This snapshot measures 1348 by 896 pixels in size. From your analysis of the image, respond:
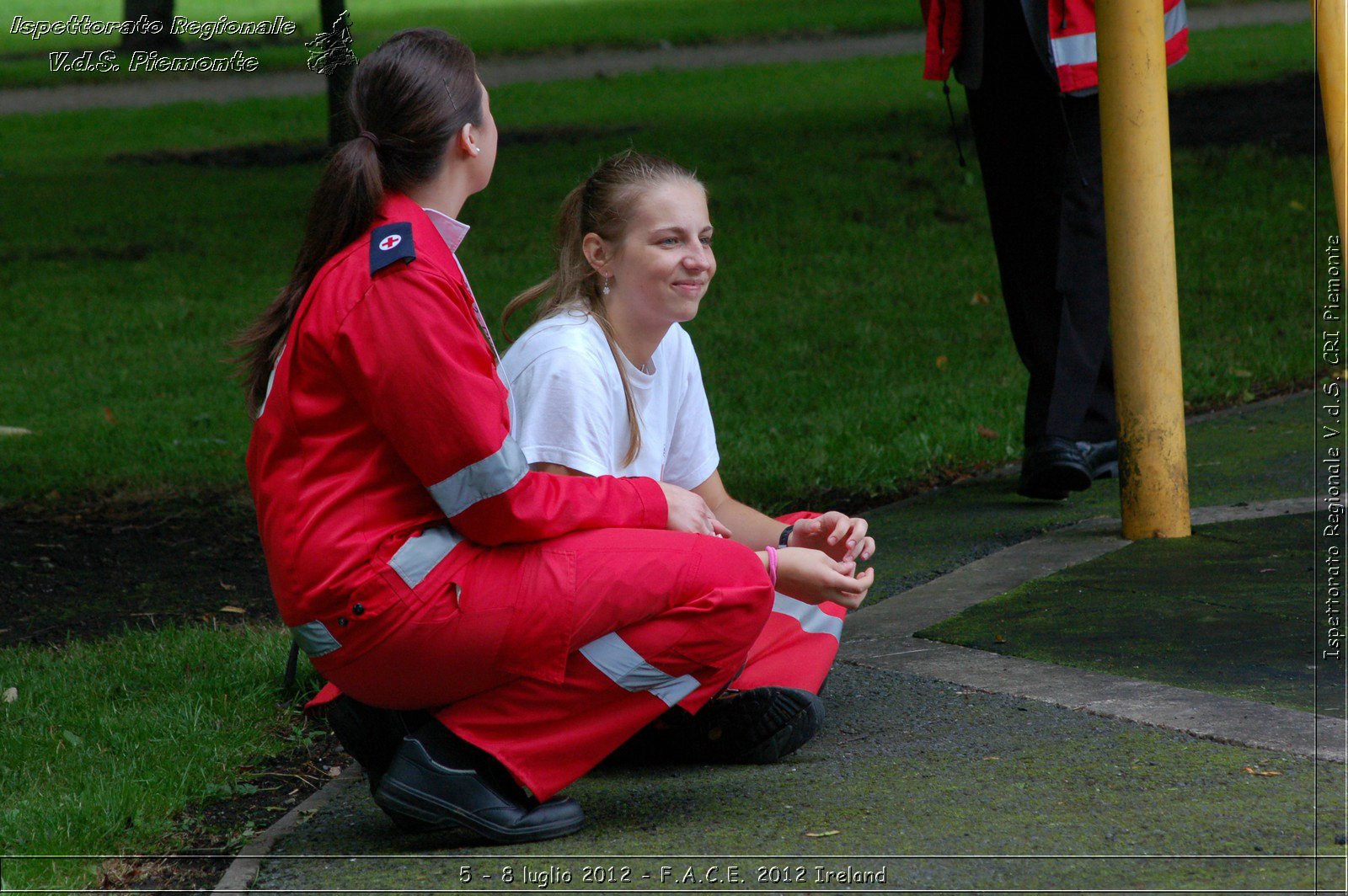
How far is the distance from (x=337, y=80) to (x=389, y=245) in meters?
6.11

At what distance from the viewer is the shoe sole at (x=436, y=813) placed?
249cm

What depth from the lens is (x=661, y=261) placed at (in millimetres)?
3014

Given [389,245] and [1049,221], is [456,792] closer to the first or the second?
[389,245]

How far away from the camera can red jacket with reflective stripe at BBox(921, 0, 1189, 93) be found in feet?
14.7

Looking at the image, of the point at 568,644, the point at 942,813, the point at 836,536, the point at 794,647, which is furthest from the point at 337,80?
the point at 942,813

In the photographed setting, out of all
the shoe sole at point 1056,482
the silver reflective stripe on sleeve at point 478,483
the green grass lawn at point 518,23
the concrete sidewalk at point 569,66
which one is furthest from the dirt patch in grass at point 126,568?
the green grass lawn at point 518,23

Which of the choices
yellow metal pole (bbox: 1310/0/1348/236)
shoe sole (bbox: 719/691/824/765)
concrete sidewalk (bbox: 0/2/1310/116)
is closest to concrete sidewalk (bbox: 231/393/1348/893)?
shoe sole (bbox: 719/691/824/765)

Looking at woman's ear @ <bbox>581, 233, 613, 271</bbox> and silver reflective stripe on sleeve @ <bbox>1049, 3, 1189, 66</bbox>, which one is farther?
silver reflective stripe on sleeve @ <bbox>1049, 3, 1189, 66</bbox>

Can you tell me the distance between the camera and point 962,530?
454cm

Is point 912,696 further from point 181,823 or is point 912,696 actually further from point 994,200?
point 994,200

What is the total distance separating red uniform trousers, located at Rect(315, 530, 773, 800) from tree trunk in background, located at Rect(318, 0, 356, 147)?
0.84 m

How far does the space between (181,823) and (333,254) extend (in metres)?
1.10

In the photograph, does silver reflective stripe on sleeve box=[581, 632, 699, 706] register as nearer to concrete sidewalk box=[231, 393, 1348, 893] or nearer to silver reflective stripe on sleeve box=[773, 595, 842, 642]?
concrete sidewalk box=[231, 393, 1348, 893]

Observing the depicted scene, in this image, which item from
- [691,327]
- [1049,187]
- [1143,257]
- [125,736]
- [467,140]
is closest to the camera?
[467,140]
